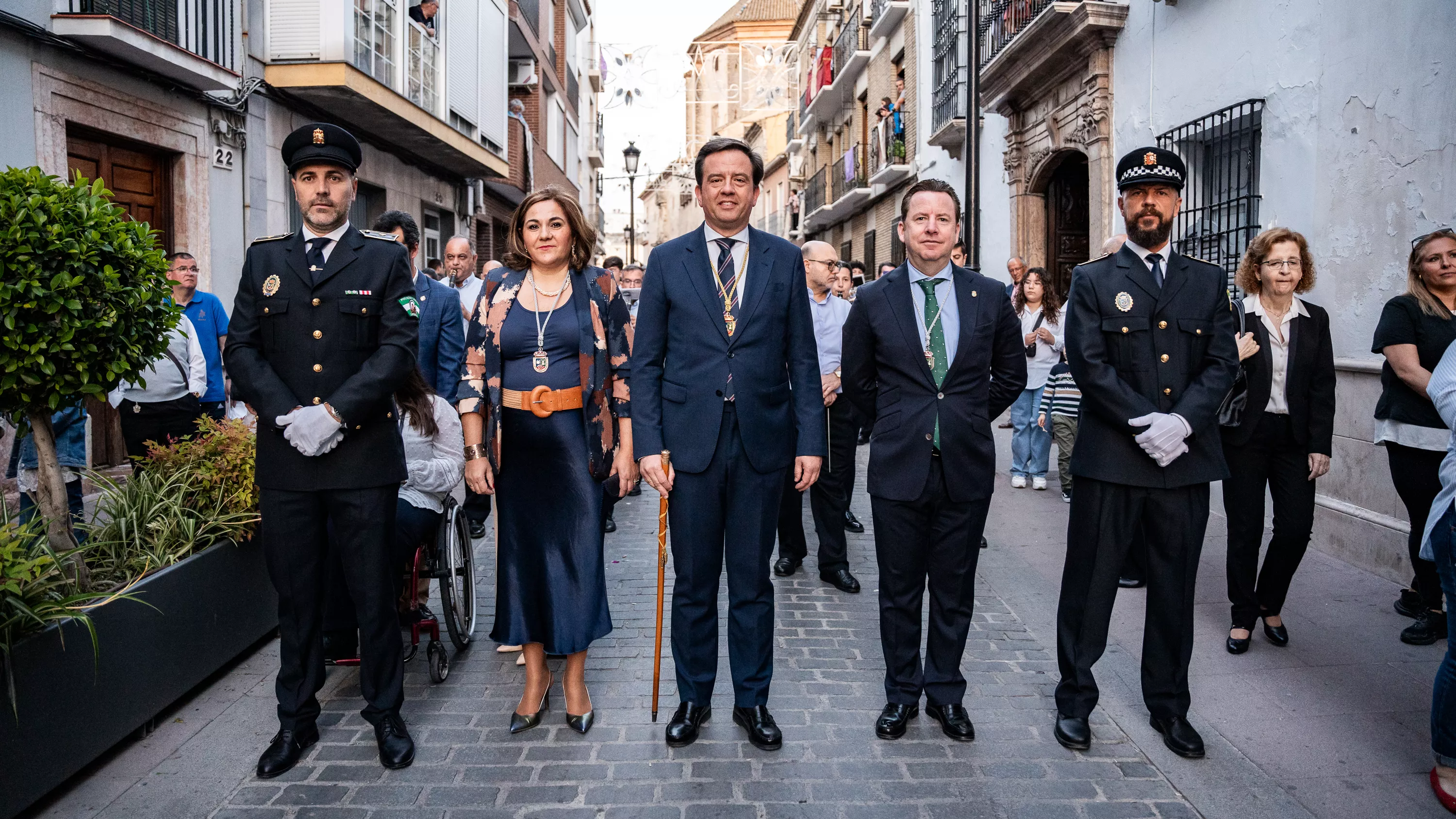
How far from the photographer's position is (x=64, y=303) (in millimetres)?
3414

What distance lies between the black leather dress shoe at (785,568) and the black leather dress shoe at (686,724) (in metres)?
2.46

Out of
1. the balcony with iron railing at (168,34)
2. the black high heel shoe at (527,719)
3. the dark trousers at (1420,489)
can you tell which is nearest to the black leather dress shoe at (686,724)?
the black high heel shoe at (527,719)

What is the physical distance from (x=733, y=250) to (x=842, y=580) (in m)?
2.83

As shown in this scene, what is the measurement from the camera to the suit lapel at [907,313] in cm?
385

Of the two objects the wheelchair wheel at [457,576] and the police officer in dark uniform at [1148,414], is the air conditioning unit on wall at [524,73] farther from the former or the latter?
the police officer in dark uniform at [1148,414]

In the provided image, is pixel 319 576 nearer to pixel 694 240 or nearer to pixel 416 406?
pixel 416 406

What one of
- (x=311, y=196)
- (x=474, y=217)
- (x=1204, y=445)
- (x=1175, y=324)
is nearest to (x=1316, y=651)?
(x=1204, y=445)

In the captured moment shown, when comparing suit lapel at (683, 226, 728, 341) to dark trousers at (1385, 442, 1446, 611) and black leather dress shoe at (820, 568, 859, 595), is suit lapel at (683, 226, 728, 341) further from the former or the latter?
dark trousers at (1385, 442, 1446, 611)

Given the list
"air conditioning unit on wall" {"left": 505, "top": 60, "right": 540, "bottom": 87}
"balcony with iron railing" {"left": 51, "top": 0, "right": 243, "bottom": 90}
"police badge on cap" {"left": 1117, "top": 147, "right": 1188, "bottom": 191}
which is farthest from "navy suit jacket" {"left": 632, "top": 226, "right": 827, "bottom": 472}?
"air conditioning unit on wall" {"left": 505, "top": 60, "right": 540, "bottom": 87}

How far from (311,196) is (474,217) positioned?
17373mm

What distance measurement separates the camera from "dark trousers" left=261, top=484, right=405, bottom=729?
141 inches

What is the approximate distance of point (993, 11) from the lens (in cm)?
1403

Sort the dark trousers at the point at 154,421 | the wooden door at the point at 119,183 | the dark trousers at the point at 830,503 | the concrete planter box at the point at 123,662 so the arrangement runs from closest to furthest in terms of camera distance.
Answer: the concrete planter box at the point at 123,662, the dark trousers at the point at 830,503, the dark trousers at the point at 154,421, the wooden door at the point at 119,183

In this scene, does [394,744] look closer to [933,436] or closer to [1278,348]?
[933,436]
